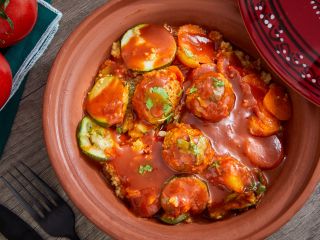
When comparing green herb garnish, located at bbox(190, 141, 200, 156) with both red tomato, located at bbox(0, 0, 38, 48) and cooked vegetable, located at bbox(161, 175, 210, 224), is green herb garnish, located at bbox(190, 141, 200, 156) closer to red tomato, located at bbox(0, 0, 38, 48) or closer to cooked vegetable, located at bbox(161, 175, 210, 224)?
cooked vegetable, located at bbox(161, 175, 210, 224)

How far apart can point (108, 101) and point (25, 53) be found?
1.22 ft

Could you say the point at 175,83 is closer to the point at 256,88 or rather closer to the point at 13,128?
the point at 256,88

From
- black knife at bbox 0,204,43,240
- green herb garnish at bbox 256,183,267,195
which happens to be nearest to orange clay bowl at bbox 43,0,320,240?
green herb garnish at bbox 256,183,267,195

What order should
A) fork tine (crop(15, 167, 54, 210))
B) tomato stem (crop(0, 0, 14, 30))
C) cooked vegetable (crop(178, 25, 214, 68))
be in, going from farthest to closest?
1. fork tine (crop(15, 167, 54, 210))
2. cooked vegetable (crop(178, 25, 214, 68))
3. tomato stem (crop(0, 0, 14, 30))

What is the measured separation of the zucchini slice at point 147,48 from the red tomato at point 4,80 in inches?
15.0

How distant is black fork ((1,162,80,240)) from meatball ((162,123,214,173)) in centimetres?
46

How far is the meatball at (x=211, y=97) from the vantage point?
184cm

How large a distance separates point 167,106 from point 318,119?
50 centimetres

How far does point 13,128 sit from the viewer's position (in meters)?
2.15

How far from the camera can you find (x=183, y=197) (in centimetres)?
180

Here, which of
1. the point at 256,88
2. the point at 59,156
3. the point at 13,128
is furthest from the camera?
the point at 13,128

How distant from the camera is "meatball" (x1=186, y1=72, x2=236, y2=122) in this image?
1837mm

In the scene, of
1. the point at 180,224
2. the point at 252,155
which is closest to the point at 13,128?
the point at 180,224

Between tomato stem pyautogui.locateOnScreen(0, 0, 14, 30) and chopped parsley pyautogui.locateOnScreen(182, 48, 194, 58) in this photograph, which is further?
chopped parsley pyautogui.locateOnScreen(182, 48, 194, 58)
